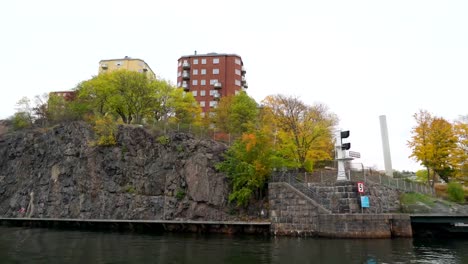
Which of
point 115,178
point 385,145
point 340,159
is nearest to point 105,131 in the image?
point 115,178

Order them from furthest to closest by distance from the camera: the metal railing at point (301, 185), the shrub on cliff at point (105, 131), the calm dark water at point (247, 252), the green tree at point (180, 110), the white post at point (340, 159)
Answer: the green tree at point (180, 110) → the shrub on cliff at point (105, 131) → the white post at point (340, 159) → the metal railing at point (301, 185) → the calm dark water at point (247, 252)

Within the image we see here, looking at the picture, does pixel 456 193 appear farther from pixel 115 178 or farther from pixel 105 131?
pixel 105 131

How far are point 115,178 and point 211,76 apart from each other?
144ft

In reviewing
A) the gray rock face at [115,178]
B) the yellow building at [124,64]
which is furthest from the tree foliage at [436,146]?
the yellow building at [124,64]

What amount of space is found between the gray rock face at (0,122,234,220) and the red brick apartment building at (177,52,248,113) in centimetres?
3650

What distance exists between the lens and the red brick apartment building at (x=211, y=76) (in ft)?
263

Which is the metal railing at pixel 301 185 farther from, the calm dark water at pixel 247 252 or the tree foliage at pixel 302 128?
the calm dark water at pixel 247 252

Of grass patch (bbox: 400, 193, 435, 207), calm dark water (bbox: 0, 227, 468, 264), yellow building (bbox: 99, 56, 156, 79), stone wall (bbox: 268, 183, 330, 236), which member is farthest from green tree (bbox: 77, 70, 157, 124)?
grass patch (bbox: 400, 193, 435, 207)

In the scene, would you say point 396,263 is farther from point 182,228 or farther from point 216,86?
point 216,86

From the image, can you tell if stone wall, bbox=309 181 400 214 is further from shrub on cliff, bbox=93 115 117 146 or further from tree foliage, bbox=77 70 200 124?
tree foliage, bbox=77 70 200 124

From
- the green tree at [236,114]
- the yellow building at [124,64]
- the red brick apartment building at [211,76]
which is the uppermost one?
the yellow building at [124,64]

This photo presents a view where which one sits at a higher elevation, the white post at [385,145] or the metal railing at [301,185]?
the white post at [385,145]

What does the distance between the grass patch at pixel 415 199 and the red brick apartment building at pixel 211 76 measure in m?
49.8

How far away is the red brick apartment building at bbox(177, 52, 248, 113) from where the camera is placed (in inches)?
3159
